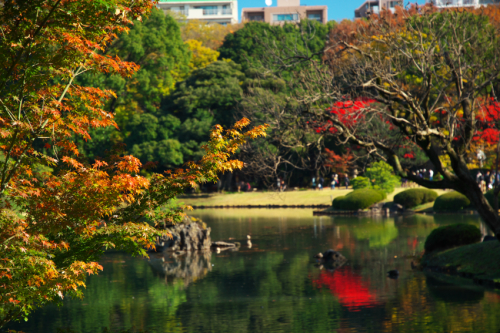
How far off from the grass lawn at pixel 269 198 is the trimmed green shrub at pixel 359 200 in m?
2.13

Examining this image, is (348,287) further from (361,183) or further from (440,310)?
(361,183)

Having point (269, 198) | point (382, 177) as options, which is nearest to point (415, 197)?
point (382, 177)

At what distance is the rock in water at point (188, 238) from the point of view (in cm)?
2230

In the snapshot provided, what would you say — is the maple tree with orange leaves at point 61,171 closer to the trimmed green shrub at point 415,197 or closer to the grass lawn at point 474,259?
the grass lawn at point 474,259

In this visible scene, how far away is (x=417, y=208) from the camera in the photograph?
35250 mm

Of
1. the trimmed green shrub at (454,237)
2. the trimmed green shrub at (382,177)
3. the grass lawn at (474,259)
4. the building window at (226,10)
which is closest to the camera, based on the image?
the grass lawn at (474,259)

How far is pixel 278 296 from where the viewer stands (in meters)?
13.9

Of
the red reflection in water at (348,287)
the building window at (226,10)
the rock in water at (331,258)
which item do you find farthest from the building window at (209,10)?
the red reflection in water at (348,287)

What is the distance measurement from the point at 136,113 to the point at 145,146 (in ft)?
15.6

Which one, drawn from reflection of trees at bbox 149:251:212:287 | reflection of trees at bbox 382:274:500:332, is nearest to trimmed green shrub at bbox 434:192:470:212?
reflection of trees at bbox 149:251:212:287

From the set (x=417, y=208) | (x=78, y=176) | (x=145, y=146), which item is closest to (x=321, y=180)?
(x=417, y=208)

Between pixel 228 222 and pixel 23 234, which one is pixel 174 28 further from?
pixel 23 234

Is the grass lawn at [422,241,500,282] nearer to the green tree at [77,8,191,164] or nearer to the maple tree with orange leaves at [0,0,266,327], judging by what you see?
the maple tree with orange leaves at [0,0,266,327]

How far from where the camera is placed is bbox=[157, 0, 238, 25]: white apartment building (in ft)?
349
